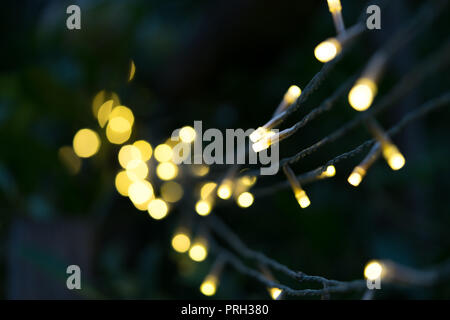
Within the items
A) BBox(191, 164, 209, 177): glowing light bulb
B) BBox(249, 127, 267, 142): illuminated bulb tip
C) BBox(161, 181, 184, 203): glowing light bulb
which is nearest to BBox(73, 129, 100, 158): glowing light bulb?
BBox(161, 181, 184, 203): glowing light bulb

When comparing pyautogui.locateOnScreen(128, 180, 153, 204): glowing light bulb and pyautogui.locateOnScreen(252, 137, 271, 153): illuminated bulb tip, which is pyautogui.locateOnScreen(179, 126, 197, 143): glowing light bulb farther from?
pyautogui.locateOnScreen(252, 137, 271, 153): illuminated bulb tip

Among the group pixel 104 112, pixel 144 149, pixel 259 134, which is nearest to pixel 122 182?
pixel 144 149

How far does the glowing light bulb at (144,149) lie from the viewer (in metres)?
0.70

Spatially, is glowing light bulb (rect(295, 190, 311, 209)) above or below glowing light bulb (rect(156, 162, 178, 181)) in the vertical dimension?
below

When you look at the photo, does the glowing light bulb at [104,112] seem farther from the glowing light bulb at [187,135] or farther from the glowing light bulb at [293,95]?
the glowing light bulb at [293,95]

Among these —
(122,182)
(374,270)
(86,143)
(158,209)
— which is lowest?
(374,270)

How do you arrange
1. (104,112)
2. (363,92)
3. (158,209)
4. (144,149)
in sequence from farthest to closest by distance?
(104,112), (144,149), (158,209), (363,92)

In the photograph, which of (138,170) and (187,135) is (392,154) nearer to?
(187,135)

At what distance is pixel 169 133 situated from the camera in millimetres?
884

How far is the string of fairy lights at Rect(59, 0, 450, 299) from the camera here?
0.18 metres

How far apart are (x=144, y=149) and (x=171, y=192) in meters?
0.09

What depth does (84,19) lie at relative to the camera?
867mm
